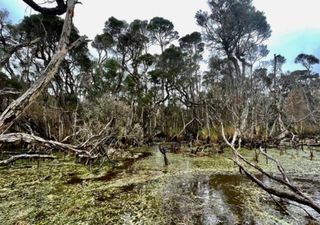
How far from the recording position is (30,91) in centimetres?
332

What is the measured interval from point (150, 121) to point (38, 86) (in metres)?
19.5

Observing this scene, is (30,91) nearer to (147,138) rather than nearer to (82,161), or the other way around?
(82,161)

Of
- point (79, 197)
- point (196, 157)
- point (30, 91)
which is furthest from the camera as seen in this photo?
point (196, 157)

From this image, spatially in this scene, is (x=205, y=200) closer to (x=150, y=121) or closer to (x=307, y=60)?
(x=150, y=121)

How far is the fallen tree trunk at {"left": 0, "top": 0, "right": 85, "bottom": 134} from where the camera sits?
3.16 metres

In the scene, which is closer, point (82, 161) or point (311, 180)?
point (311, 180)

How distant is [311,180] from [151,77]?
1977 centimetres

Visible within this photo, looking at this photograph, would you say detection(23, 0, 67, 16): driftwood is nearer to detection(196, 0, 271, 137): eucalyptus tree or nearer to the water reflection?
the water reflection

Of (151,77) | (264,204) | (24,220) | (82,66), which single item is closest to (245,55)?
(151,77)

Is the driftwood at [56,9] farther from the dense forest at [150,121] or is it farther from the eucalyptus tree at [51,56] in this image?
the eucalyptus tree at [51,56]

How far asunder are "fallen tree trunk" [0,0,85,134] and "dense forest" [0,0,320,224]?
1 cm

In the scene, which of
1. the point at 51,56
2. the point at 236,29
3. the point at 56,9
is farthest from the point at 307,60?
the point at 56,9

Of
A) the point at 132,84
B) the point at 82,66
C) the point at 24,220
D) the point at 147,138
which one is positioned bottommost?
the point at 24,220

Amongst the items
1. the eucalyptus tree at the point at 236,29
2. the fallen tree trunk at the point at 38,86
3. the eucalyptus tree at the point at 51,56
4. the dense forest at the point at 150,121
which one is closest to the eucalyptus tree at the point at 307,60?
the dense forest at the point at 150,121
